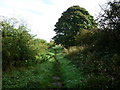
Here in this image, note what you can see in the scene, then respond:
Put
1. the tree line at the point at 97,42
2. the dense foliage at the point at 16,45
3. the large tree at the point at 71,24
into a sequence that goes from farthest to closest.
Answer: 1. the large tree at the point at 71,24
2. the dense foliage at the point at 16,45
3. the tree line at the point at 97,42

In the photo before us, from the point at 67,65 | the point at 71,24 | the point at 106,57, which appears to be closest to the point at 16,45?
the point at 67,65

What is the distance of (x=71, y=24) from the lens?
3133 cm

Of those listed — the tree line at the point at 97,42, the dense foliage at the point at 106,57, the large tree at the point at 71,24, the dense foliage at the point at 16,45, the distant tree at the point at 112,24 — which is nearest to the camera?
the dense foliage at the point at 106,57

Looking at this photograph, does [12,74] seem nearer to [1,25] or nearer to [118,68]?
[1,25]

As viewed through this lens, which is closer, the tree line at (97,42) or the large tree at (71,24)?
the tree line at (97,42)

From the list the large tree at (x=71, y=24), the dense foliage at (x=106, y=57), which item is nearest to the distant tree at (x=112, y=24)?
the dense foliage at (x=106, y=57)

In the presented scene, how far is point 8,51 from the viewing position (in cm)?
1140

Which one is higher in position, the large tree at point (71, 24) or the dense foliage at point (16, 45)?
the large tree at point (71, 24)

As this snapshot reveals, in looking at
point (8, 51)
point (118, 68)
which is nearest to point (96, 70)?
point (118, 68)

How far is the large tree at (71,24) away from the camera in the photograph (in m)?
29.8

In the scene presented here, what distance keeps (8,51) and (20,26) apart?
126 inches

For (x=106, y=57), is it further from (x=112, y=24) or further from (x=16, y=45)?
(x=16, y=45)

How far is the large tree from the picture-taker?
97.8 ft

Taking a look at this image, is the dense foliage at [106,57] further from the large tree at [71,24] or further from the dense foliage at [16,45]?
the large tree at [71,24]
